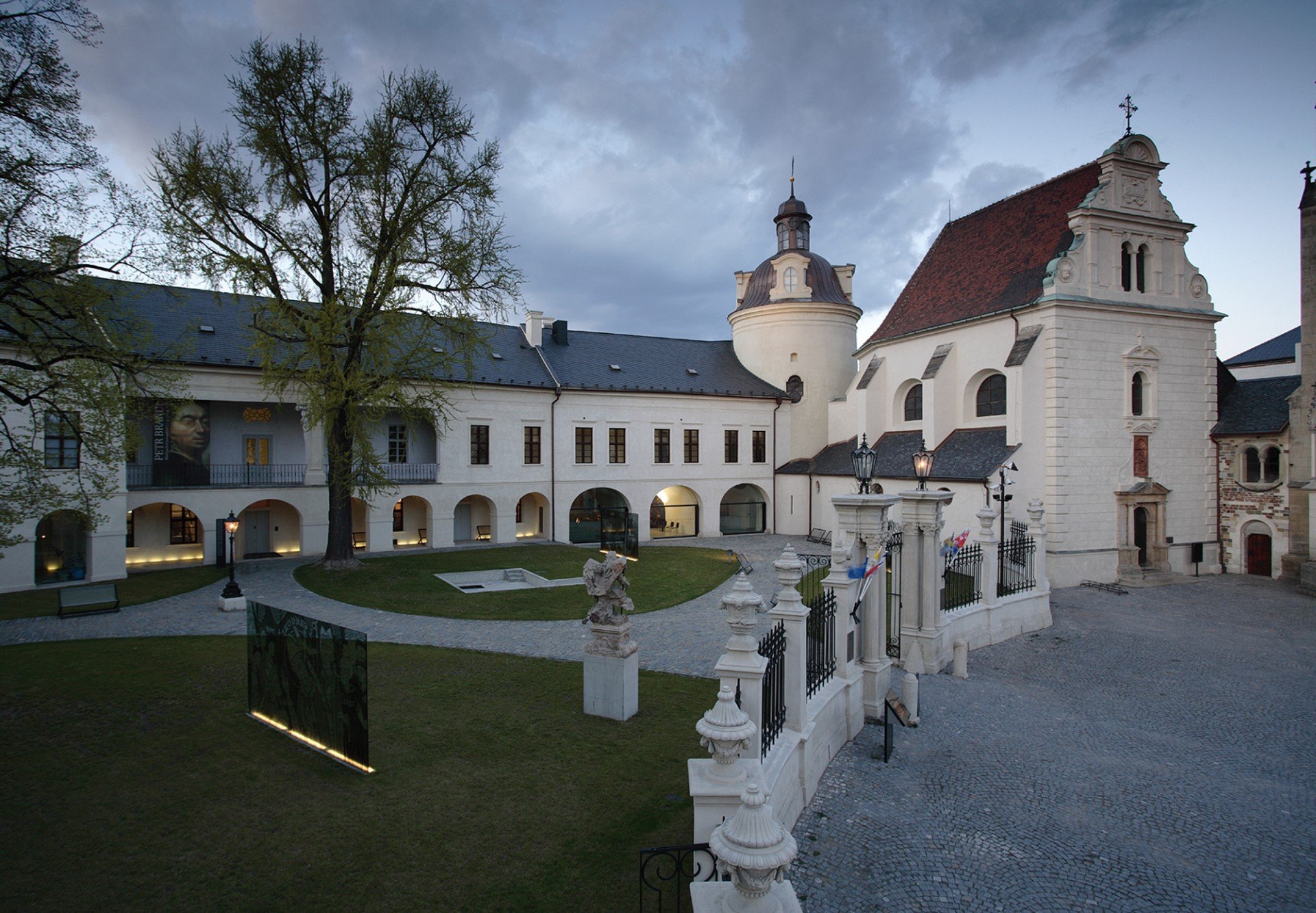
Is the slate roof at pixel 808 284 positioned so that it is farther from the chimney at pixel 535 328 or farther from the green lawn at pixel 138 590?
the green lawn at pixel 138 590

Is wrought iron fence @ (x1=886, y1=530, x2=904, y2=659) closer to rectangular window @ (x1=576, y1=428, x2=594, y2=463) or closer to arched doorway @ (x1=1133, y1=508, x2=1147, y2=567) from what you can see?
arched doorway @ (x1=1133, y1=508, x2=1147, y2=567)

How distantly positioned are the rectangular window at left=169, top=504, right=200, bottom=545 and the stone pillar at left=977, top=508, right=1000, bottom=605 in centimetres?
2516

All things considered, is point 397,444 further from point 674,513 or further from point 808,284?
point 808,284

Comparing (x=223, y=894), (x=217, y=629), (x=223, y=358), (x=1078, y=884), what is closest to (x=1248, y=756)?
(x=1078, y=884)

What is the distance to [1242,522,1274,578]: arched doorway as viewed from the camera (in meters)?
21.3

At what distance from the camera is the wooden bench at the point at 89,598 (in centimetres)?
1392

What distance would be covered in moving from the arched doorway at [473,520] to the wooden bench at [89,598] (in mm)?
13555

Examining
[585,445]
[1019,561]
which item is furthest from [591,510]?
[1019,561]

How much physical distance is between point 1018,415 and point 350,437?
67.5 ft

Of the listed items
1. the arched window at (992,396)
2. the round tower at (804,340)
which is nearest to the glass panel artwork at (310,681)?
the arched window at (992,396)

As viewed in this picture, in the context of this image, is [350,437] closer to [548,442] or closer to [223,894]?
[548,442]

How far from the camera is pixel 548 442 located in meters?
27.7

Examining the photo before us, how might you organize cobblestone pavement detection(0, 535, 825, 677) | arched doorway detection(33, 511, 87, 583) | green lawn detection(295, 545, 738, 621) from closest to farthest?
cobblestone pavement detection(0, 535, 825, 677), green lawn detection(295, 545, 738, 621), arched doorway detection(33, 511, 87, 583)

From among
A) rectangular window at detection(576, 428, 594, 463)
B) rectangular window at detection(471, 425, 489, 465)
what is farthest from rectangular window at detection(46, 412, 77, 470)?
rectangular window at detection(576, 428, 594, 463)
